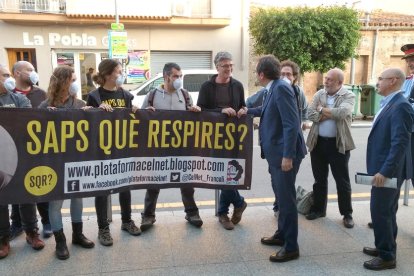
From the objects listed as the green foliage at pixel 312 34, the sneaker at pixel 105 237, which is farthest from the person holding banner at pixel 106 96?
the green foliage at pixel 312 34

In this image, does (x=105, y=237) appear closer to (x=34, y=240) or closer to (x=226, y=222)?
(x=34, y=240)

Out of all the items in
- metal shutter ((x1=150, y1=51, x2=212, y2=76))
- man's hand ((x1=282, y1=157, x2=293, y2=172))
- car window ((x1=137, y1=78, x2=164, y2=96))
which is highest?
metal shutter ((x1=150, y1=51, x2=212, y2=76))

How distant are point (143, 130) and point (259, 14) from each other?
1296 centimetres

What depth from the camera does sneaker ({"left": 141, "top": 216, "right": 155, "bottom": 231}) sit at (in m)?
4.26

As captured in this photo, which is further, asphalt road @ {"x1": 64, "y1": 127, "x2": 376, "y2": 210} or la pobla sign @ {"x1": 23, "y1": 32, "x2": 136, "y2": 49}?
la pobla sign @ {"x1": 23, "y1": 32, "x2": 136, "y2": 49}

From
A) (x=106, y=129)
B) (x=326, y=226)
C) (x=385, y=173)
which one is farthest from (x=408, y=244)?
(x=106, y=129)

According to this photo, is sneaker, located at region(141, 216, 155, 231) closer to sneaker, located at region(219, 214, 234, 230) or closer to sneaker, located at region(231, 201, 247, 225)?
sneaker, located at region(219, 214, 234, 230)

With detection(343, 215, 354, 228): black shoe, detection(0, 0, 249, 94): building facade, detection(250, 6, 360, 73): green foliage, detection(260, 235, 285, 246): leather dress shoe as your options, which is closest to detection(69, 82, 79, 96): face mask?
detection(260, 235, 285, 246): leather dress shoe

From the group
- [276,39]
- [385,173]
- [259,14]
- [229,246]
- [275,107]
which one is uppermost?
[259,14]

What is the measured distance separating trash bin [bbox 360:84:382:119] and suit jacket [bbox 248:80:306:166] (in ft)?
40.6

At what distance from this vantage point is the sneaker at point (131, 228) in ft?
13.6

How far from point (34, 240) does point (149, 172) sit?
4.18 feet

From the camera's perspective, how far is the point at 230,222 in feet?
14.4

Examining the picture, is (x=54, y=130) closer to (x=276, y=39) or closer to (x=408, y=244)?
(x=408, y=244)
